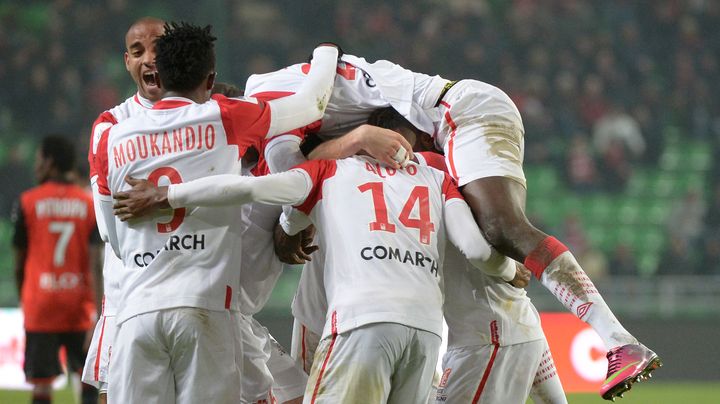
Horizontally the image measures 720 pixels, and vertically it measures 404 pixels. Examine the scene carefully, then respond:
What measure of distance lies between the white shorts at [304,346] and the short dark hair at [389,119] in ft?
3.34

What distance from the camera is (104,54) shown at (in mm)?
15117

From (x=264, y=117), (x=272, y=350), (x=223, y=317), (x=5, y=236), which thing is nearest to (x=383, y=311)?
(x=223, y=317)

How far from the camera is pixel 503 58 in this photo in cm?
1565

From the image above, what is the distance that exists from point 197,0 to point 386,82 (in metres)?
10.8

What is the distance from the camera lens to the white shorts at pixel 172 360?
396 cm

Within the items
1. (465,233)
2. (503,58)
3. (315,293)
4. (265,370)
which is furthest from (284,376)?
(503,58)

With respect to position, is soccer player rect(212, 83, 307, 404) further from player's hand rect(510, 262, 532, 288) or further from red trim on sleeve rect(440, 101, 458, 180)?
player's hand rect(510, 262, 532, 288)

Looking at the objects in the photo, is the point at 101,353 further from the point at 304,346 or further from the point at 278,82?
the point at 278,82

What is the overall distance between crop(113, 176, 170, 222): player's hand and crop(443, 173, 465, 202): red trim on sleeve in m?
1.12

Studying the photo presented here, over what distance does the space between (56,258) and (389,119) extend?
381cm

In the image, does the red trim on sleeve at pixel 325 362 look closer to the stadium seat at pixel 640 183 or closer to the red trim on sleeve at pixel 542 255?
the red trim on sleeve at pixel 542 255

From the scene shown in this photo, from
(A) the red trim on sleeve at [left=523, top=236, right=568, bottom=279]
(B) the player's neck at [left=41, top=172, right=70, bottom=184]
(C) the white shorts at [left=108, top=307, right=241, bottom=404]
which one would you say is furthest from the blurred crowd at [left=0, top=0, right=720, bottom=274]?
(C) the white shorts at [left=108, top=307, right=241, bottom=404]

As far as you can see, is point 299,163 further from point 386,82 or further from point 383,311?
point 383,311

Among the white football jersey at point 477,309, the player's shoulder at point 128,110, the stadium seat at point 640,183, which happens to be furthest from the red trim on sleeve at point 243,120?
the stadium seat at point 640,183
